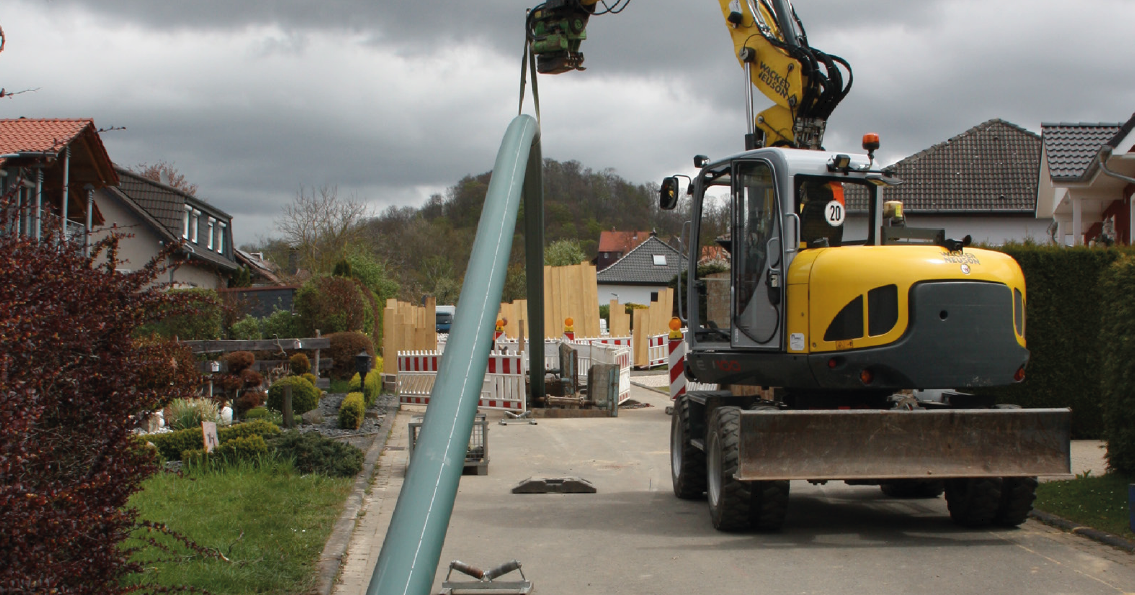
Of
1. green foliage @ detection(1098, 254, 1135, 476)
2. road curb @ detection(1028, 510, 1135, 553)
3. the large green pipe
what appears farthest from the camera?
green foliage @ detection(1098, 254, 1135, 476)

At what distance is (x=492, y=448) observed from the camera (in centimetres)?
1331

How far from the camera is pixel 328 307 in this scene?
25.0 metres

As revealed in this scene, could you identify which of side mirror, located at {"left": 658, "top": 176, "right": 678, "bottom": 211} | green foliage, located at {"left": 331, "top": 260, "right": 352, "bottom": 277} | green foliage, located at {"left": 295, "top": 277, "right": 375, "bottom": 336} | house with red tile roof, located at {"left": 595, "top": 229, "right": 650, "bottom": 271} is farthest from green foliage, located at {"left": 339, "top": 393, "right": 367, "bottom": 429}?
house with red tile roof, located at {"left": 595, "top": 229, "right": 650, "bottom": 271}

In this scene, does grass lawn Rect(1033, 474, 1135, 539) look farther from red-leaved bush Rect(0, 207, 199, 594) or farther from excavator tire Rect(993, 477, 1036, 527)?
red-leaved bush Rect(0, 207, 199, 594)

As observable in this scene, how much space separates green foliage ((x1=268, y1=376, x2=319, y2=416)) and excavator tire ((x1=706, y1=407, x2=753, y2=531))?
8217 mm

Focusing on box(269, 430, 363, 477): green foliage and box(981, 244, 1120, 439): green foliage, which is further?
box(981, 244, 1120, 439): green foliage

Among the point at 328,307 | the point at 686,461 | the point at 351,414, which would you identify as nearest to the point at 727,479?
the point at 686,461

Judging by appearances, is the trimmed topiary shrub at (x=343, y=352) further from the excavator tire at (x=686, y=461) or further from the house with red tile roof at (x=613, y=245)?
the house with red tile roof at (x=613, y=245)

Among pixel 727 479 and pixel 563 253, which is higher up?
pixel 563 253

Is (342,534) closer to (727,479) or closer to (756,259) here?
(727,479)

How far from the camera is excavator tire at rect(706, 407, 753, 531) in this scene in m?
7.20

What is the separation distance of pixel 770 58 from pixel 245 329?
20.2 meters

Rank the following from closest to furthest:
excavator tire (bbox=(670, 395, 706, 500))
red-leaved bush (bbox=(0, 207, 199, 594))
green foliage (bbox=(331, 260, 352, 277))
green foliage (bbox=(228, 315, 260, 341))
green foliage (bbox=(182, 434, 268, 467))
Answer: red-leaved bush (bbox=(0, 207, 199, 594))
excavator tire (bbox=(670, 395, 706, 500))
green foliage (bbox=(182, 434, 268, 467))
green foliage (bbox=(228, 315, 260, 341))
green foliage (bbox=(331, 260, 352, 277))

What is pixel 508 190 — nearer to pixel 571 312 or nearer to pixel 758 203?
pixel 758 203
